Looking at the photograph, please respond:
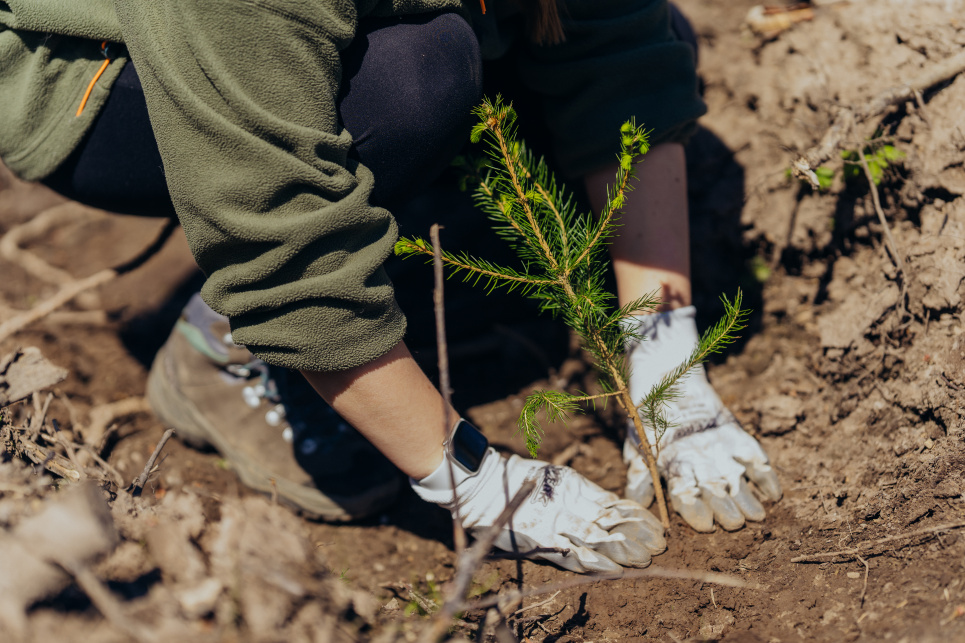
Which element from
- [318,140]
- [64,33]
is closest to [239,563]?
[318,140]

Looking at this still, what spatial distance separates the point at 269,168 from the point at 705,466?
106 centimetres

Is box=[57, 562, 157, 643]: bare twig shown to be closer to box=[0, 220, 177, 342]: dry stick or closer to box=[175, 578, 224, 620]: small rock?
box=[175, 578, 224, 620]: small rock

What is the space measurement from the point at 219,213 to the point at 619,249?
96 cm

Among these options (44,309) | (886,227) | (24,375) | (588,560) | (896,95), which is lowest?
(44,309)

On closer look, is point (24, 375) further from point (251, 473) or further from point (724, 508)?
point (724, 508)

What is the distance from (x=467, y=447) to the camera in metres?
1.25

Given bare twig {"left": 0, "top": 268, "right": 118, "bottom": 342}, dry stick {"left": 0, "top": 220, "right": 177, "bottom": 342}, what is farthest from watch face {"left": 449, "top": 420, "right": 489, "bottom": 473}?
bare twig {"left": 0, "top": 268, "right": 118, "bottom": 342}

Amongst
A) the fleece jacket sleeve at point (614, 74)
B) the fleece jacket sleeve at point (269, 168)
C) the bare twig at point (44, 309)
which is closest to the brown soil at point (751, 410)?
the bare twig at point (44, 309)

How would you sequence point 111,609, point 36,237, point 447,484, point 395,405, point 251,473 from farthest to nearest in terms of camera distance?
1. point 36,237
2. point 251,473
3. point 447,484
4. point 395,405
5. point 111,609

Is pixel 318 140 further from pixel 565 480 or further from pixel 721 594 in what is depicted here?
pixel 721 594

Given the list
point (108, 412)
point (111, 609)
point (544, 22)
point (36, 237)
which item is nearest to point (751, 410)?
point (544, 22)

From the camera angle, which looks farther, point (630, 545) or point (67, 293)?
point (67, 293)

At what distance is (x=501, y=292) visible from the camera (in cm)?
191

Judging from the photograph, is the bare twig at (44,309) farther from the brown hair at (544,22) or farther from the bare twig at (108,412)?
the brown hair at (544,22)
